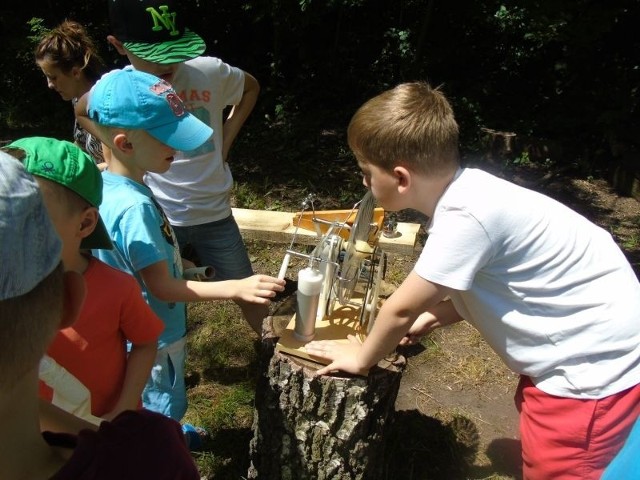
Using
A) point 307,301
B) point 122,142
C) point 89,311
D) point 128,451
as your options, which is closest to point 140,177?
point 122,142

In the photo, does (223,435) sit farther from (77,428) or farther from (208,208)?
(77,428)

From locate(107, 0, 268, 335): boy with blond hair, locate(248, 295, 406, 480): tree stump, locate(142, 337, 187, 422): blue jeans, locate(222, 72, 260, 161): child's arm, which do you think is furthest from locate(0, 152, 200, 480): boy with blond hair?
locate(222, 72, 260, 161): child's arm

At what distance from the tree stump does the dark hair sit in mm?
1656

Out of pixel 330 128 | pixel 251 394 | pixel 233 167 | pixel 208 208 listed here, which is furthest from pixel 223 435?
pixel 330 128

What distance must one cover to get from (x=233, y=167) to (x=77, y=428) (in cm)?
525

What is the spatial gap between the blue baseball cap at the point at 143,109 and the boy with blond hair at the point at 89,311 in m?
0.31

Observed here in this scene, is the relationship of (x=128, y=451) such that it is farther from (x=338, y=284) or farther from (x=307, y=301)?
(x=338, y=284)

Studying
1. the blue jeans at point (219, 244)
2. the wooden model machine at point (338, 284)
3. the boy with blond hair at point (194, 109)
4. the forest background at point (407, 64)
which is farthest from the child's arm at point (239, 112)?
the forest background at point (407, 64)

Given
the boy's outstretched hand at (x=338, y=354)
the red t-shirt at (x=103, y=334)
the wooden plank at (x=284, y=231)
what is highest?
the red t-shirt at (x=103, y=334)

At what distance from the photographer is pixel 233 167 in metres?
6.28

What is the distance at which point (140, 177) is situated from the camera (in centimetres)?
202

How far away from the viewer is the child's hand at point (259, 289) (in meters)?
1.83

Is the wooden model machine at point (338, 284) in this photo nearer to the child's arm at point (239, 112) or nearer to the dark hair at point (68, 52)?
the child's arm at point (239, 112)

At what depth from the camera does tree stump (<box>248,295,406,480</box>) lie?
203 cm
